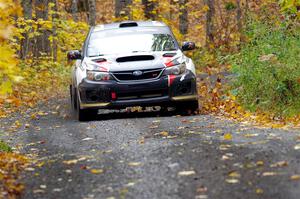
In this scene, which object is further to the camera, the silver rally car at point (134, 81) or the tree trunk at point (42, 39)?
the tree trunk at point (42, 39)

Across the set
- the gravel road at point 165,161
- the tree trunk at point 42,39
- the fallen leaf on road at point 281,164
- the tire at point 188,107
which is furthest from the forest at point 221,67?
the fallen leaf on road at point 281,164

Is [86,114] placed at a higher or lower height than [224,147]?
lower

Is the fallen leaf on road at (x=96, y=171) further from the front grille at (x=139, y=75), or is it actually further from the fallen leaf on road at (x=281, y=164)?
the front grille at (x=139, y=75)

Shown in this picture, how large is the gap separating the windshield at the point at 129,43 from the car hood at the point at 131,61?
13.8 inches

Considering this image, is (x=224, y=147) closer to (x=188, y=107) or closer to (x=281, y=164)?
(x=281, y=164)

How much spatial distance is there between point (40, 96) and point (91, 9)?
34.4 feet

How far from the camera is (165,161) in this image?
7.96m

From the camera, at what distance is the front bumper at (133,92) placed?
12.5m

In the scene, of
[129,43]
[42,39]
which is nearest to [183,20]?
[42,39]

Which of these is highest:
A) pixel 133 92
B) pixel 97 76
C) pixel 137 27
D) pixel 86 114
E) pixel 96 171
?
pixel 137 27

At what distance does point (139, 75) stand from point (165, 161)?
4.70 m

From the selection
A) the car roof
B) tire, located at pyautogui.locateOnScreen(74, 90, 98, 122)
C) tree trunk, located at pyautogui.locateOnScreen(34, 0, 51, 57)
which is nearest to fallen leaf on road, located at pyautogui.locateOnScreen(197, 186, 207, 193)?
tire, located at pyautogui.locateOnScreen(74, 90, 98, 122)

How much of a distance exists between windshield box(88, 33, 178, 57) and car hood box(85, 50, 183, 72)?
352 millimetres

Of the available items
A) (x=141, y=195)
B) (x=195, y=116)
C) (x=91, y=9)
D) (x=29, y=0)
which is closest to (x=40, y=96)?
(x=29, y=0)
